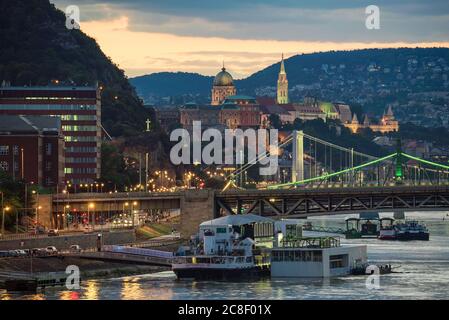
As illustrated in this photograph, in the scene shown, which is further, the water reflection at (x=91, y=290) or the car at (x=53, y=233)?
the car at (x=53, y=233)

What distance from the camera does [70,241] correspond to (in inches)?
5969

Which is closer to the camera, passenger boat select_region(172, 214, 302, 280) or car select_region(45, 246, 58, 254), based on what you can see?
passenger boat select_region(172, 214, 302, 280)

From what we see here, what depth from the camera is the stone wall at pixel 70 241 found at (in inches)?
5615

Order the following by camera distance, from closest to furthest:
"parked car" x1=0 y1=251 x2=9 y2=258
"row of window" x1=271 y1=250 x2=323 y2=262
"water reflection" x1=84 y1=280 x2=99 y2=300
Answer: "water reflection" x1=84 y1=280 x2=99 y2=300 → "parked car" x1=0 y1=251 x2=9 y2=258 → "row of window" x1=271 y1=250 x2=323 y2=262

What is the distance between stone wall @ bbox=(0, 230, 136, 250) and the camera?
142625 mm

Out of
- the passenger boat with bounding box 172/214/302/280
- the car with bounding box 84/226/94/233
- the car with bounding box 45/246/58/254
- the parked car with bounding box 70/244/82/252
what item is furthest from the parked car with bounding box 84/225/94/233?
the passenger boat with bounding box 172/214/302/280

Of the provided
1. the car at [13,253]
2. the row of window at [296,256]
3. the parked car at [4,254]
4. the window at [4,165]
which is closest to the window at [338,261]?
the row of window at [296,256]

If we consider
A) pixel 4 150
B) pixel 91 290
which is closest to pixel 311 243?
pixel 91 290

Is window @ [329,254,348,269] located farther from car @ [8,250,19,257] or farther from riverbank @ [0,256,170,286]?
car @ [8,250,19,257]

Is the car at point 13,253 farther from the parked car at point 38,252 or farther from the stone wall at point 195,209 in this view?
the stone wall at point 195,209

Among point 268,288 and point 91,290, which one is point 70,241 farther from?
point 268,288

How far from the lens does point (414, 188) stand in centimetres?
16825

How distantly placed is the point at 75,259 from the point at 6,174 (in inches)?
1652
